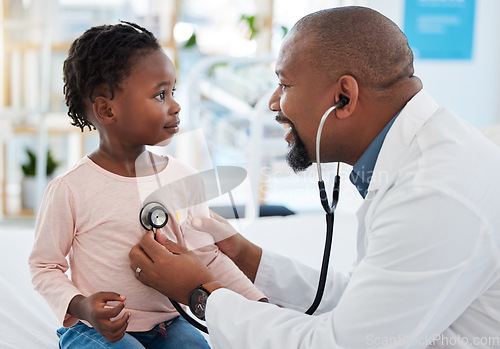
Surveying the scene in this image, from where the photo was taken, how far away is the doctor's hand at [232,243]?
3.92 ft

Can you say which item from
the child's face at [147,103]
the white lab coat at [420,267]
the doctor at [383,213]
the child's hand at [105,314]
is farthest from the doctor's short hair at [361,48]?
the child's hand at [105,314]

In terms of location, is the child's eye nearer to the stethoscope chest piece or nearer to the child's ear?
the child's ear

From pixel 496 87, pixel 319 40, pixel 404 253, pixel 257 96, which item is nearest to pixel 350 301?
pixel 404 253

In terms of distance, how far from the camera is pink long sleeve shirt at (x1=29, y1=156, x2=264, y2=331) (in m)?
1.08

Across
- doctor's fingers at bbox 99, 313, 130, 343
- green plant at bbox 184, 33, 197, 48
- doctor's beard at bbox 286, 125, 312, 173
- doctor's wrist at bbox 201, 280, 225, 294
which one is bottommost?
doctor's fingers at bbox 99, 313, 130, 343

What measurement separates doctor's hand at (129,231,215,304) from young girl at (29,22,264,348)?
4 cm

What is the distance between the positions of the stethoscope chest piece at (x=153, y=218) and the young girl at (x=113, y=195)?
0.03 metres

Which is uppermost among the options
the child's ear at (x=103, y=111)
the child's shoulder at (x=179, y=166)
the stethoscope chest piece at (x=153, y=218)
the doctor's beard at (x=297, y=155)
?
the child's ear at (x=103, y=111)

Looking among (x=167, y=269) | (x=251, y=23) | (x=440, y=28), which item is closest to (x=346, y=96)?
(x=167, y=269)

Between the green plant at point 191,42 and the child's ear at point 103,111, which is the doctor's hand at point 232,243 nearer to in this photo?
the child's ear at point 103,111

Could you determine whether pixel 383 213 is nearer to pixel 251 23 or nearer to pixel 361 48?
pixel 361 48

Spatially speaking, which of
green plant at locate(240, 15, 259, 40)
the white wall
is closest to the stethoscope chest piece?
green plant at locate(240, 15, 259, 40)

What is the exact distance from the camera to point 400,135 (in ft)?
3.32

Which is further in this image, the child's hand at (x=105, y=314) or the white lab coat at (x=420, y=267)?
the child's hand at (x=105, y=314)
